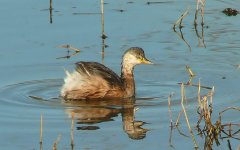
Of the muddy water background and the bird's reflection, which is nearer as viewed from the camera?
the muddy water background

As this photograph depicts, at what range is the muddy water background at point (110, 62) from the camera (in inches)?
396

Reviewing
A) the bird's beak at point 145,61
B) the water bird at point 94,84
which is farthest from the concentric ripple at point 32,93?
the bird's beak at point 145,61

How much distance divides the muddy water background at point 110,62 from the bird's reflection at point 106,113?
43 mm

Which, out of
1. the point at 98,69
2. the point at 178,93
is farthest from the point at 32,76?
the point at 178,93

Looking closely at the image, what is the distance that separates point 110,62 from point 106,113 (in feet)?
7.43

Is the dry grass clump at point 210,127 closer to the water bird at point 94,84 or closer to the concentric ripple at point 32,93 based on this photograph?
the water bird at point 94,84

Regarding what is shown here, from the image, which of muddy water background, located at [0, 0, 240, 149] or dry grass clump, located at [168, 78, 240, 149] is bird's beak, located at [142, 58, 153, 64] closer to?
muddy water background, located at [0, 0, 240, 149]

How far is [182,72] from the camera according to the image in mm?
12875

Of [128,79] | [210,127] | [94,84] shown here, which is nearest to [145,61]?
[128,79]

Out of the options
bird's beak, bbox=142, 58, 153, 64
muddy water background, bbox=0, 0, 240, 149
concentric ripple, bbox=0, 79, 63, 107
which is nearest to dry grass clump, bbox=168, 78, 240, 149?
muddy water background, bbox=0, 0, 240, 149

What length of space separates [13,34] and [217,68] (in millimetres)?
3305

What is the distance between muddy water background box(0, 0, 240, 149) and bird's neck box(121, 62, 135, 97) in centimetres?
15

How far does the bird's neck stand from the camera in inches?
477

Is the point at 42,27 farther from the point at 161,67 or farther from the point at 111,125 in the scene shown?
the point at 111,125
